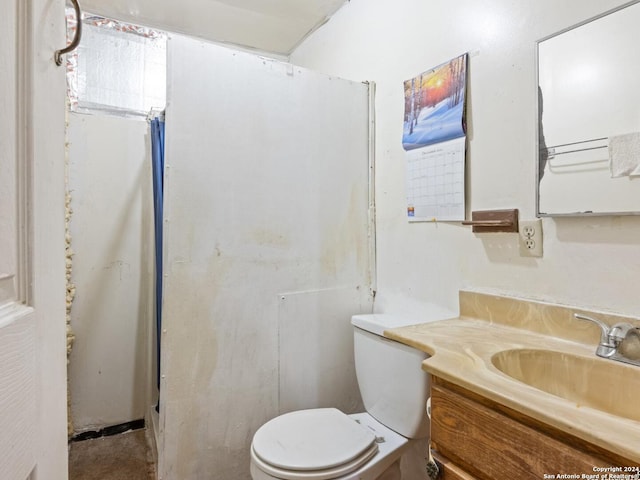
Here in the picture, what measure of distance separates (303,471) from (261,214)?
0.92 metres

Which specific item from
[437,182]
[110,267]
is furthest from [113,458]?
[437,182]

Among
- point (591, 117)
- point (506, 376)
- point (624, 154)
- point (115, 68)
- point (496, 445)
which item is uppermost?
point (115, 68)

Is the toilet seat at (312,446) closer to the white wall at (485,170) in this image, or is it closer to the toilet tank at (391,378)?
the toilet tank at (391,378)

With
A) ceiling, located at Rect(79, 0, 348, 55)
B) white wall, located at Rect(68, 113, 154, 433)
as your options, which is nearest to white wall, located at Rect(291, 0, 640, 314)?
ceiling, located at Rect(79, 0, 348, 55)

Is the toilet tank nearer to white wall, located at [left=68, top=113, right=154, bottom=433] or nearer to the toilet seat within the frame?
the toilet seat

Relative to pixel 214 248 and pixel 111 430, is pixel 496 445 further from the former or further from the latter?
pixel 111 430

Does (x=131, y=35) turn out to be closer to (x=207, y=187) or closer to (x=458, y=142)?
(x=207, y=187)

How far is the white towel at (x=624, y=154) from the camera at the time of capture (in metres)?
0.88

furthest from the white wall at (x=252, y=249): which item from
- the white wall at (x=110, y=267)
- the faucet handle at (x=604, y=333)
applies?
the faucet handle at (x=604, y=333)

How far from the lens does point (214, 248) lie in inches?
56.5

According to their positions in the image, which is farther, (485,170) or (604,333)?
(485,170)

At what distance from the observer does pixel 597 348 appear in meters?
0.93

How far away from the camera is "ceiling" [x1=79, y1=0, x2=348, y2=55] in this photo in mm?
2010

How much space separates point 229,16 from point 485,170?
1.75 metres
